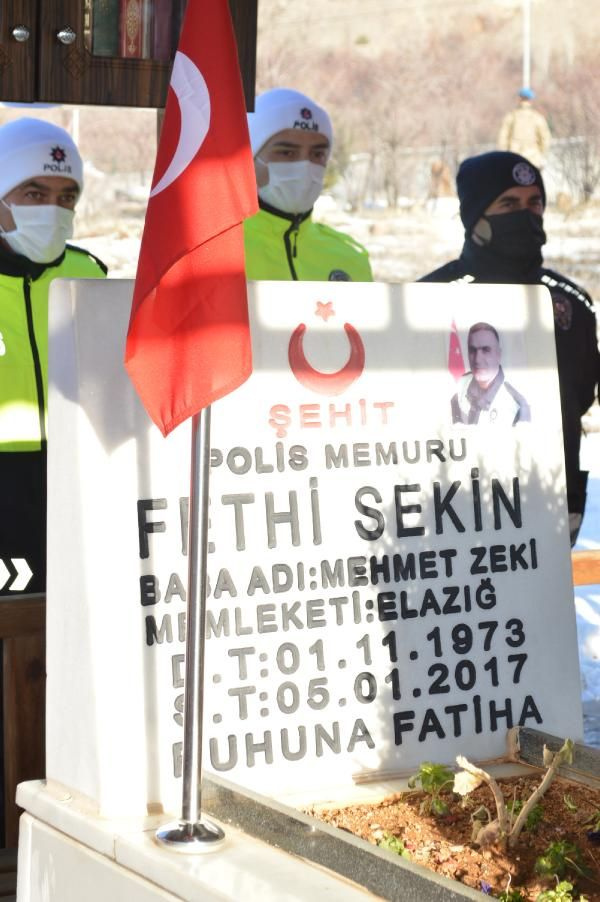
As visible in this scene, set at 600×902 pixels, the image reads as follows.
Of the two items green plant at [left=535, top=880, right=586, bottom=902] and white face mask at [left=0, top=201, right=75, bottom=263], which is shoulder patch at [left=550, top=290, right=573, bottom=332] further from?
green plant at [left=535, top=880, right=586, bottom=902]

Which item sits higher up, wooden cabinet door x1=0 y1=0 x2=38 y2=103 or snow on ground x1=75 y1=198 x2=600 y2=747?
snow on ground x1=75 y1=198 x2=600 y2=747

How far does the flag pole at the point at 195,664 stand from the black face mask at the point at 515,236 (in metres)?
2.75

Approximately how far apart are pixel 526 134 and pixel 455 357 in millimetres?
13062

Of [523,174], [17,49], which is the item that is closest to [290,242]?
[523,174]

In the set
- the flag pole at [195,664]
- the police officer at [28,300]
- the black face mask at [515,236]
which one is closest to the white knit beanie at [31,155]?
the police officer at [28,300]

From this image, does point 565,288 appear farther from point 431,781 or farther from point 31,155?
point 431,781

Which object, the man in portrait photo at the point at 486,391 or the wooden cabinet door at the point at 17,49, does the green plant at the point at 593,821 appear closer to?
the man in portrait photo at the point at 486,391

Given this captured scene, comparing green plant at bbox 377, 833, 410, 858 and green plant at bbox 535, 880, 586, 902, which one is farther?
green plant at bbox 377, 833, 410, 858

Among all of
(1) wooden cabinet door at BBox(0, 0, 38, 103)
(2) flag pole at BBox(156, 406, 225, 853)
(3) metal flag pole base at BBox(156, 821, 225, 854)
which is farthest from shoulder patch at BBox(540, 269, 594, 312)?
(3) metal flag pole base at BBox(156, 821, 225, 854)

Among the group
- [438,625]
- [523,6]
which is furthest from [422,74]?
[438,625]

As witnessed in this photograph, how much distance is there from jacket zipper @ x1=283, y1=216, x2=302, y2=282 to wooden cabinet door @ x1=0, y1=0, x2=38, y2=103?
1.17m

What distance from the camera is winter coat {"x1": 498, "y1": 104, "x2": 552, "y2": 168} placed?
14906 millimetres

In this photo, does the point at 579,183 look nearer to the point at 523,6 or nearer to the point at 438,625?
the point at 523,6

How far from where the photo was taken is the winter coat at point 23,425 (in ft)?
13.0
